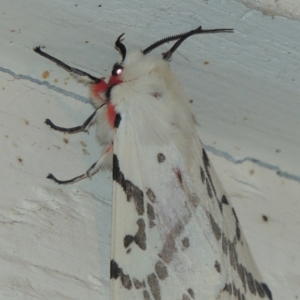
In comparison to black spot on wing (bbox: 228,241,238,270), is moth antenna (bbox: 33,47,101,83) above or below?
above

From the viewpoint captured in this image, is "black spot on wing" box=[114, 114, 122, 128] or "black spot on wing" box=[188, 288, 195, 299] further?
"black spot on wing" box=[114, 114, 122, 128]

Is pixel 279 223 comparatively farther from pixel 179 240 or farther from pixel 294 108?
pixel 179 240

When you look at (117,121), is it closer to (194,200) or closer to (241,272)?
(194,200)

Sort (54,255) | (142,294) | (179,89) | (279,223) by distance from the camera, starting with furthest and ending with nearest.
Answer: (279,223) < (179,89) < (54,255) < (142,294)

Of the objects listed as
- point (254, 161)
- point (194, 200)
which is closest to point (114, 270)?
point (194, 200)

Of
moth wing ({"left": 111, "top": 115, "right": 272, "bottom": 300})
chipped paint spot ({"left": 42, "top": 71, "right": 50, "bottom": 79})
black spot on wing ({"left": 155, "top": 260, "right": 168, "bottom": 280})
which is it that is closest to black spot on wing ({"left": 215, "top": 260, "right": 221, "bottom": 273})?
moth wing ({"left": 111, "top": 115, "right": 272, "bottom": 300})

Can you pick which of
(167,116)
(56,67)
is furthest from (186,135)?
(56,67)

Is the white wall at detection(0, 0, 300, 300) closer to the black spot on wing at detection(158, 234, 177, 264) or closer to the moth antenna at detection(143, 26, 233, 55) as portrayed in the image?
the moth antenna at detection(143, 26, 233, 55)
